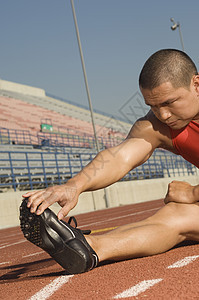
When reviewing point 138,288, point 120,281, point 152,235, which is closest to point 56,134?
point 152,235

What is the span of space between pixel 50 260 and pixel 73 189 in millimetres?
1302

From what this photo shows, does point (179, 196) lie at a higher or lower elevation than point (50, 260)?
higher

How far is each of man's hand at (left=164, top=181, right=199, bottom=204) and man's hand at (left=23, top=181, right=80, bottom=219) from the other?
3.15ft

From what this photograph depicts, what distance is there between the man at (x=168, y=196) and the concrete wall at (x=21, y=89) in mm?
38800

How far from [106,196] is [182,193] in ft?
48.6

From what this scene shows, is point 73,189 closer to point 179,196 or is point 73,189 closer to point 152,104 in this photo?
point 152,104

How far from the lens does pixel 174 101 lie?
287cm

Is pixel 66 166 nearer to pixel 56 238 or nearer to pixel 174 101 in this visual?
pixel 174 101

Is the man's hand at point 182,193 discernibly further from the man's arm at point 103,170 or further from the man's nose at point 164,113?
the man's nose at point 164,113

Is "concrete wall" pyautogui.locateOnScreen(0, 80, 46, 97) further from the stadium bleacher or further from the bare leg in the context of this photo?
the bare leg

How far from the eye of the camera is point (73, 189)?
8.98ft

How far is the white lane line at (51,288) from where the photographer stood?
7.43ft

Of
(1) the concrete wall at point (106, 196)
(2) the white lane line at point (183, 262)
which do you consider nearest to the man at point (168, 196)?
(2) the white lane line at point (183, 262)

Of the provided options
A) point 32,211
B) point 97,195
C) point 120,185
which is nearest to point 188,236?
point 32,211
